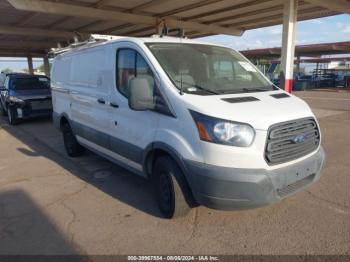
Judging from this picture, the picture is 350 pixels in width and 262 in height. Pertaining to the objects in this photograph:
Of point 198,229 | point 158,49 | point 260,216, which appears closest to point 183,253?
point 198,229

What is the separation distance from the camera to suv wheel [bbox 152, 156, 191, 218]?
11.3 feet

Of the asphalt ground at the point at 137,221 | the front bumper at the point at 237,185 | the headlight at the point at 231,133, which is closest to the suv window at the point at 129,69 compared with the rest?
the headlight at the point at 231,133

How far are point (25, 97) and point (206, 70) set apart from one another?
28.7 feet

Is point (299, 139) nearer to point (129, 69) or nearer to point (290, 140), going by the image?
point (290, 140)

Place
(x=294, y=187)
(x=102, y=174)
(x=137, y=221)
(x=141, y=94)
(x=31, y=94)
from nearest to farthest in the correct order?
1. (x=294, y=187)
2. (x=141, y=94)
3. (x=137, y=221)
4. (x=102, y=174)
5. (x=31, y=94)

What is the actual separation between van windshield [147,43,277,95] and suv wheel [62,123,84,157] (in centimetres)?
331

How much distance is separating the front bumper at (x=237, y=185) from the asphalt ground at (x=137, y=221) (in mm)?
456

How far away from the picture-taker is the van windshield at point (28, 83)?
1155cm

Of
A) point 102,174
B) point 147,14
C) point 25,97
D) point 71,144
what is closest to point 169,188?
point 102,174

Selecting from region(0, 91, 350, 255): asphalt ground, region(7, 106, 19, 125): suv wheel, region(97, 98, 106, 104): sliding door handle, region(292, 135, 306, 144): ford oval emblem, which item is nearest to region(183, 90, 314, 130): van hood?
region(292, 135, 306, 144): ford oval emblem

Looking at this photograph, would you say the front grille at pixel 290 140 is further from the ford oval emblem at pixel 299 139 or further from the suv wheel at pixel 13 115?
the suv wheel at pixel 13 115

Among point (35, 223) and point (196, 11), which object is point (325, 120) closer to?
point (196, 11)

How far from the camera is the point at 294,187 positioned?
338 centimetres

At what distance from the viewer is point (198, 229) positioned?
3520mm
